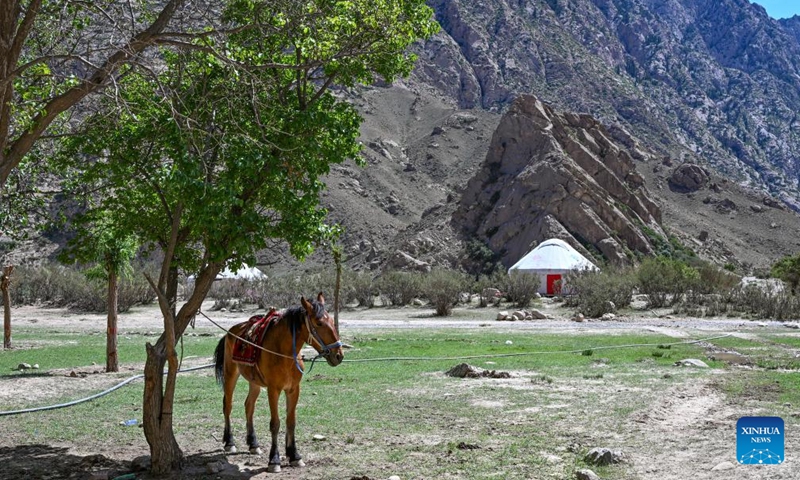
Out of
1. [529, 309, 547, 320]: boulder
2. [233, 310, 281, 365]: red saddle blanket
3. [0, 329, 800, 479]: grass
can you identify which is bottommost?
[0, 329, 800, 479]: grass

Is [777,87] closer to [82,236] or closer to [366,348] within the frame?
[366,348]

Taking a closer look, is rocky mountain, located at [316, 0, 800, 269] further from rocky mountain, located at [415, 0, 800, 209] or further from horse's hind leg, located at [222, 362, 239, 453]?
horse's hind leg, located at [222, 362, 239, 453]

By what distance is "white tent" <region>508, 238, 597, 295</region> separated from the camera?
53.0 m

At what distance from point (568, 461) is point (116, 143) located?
610 cm

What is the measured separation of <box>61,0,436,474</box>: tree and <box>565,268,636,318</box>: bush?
31853 mm

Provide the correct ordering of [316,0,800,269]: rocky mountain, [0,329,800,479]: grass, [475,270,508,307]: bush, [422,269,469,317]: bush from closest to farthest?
[0,329,800,479]: grass → [422,269,469,317]: bush → [475,270,508,307]: bush → [316,0,800,269]: rocky mountain

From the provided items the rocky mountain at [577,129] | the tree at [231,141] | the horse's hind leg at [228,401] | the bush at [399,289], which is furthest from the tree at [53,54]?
the rocky mountain at [577,129]

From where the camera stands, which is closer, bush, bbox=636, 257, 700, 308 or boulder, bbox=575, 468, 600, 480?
boulder, bbox=575, 468, 600, 480

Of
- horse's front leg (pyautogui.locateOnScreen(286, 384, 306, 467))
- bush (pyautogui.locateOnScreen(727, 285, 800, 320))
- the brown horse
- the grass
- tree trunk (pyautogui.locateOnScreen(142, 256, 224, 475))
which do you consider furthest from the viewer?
bush (pyautogui.locateOnScreen(727, 285, 800, 320))

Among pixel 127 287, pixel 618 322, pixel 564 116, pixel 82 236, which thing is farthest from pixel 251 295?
pixel 564 116

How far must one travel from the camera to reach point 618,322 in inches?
1372

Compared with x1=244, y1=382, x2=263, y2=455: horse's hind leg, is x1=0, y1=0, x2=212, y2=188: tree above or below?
above

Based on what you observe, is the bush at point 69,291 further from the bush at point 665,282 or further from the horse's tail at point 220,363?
the horse's tail at point 220,363

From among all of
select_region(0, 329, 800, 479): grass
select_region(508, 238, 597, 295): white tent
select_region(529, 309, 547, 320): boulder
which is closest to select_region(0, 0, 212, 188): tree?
select_region(0, 329, 800, 479): grass
